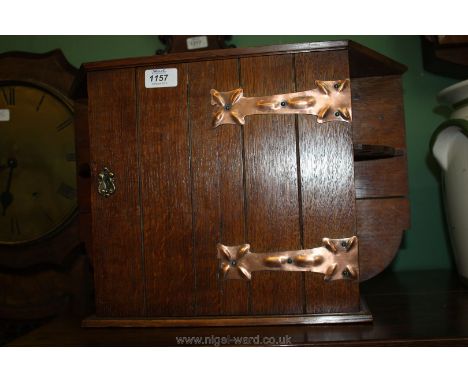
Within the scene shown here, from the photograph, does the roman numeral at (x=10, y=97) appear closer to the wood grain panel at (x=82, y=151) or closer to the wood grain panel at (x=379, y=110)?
the wood grain panel at (x=82, y=151)

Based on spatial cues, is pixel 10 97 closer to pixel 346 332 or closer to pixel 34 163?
pixel 34 163

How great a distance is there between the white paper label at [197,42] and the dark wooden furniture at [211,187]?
18.9 inches

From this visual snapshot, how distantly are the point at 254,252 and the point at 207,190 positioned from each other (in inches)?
7.4

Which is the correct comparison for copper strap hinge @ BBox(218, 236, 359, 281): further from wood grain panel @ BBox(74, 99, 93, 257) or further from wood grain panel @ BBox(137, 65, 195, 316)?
wood grain panel @ BBox(74, 99, 93, 257)

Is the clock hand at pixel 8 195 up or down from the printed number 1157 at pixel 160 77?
down

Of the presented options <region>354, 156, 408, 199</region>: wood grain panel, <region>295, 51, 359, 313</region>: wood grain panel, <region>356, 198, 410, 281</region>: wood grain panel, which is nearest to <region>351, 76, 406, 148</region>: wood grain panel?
<region>354, 156, 408, 199</region>: wood grain panel

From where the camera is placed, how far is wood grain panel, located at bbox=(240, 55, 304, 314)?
0.95 metres

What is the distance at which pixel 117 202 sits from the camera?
1005 mm

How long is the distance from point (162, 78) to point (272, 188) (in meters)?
0.38

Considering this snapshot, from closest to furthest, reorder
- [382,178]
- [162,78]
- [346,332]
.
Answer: [346,332] < [162,78] < [382,178]

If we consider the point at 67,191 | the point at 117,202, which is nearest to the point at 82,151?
the point at 67,191

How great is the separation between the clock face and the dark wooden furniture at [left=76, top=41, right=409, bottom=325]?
0.50 metres

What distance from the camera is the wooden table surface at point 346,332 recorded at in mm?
840

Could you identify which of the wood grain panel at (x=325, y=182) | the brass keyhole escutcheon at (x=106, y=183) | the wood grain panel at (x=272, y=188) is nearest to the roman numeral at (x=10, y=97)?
the brass keyhole escutcheon at (x=106, y=183)
